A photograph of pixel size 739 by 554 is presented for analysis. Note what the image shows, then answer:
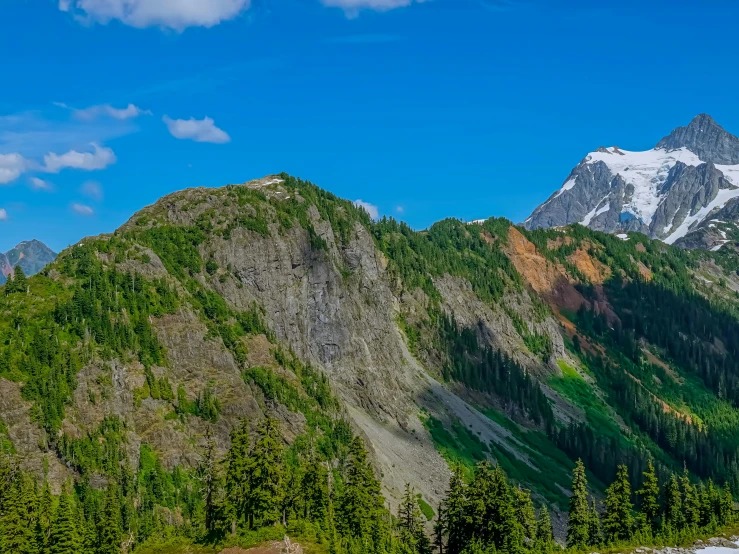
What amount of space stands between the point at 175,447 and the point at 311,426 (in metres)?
32.4

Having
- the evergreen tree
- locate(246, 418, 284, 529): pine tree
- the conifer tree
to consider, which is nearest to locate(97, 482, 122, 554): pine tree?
locate(246, 418, 284, 529): pine tree

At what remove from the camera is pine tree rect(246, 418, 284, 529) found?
79.2 metres

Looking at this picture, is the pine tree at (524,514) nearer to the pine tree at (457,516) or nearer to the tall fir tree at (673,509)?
the pine tree at (457,516)

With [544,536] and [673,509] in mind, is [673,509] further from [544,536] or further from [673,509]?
[544,536]

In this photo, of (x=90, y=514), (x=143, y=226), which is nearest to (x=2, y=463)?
(x=90, y=514)

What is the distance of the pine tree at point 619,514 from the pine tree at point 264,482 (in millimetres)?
49260

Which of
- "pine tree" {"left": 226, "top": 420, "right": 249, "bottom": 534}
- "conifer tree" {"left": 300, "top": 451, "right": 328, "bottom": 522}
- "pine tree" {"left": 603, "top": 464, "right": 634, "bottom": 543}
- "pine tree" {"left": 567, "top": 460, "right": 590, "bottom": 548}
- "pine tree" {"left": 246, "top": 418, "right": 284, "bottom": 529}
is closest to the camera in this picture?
"pine tree" {"left": 246, "top": 418, "right": 284, "bottom": 529}

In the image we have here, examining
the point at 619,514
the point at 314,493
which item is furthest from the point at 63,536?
the point at 619,514

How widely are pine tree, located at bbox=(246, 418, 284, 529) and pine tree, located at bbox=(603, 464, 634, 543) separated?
4926 cm

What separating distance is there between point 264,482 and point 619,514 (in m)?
53.2

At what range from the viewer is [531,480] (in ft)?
605

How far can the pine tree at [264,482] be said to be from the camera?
79.2 m

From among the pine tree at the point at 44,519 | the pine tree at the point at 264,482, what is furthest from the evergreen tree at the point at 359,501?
the pine tree at the point at 44,519

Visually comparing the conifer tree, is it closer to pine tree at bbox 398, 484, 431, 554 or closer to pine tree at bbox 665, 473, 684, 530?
pine tree at bbox 398, 484, 431, 554
